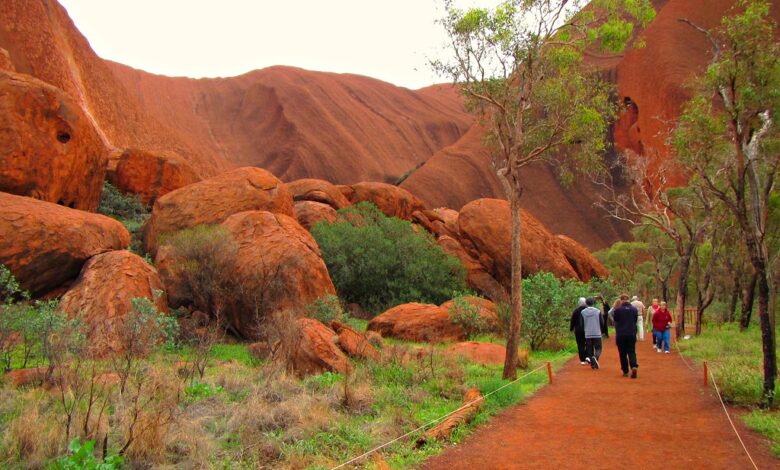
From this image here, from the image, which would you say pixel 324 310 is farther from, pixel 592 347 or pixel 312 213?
pixel 312 213

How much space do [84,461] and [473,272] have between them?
75.7 ft

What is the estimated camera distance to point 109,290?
1317cm

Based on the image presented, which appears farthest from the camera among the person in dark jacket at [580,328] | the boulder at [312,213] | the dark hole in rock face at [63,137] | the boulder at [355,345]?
the boulder at [312,213]

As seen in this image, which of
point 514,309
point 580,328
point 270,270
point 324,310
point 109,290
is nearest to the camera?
point 514,309

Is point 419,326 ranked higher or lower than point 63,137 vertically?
lower

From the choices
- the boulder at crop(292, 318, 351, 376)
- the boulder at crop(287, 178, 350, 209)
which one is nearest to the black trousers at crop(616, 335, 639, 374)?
the boulder at crop(292, 318, 351, 376)

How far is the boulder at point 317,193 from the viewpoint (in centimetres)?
3120

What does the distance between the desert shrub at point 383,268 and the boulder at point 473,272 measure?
216cm

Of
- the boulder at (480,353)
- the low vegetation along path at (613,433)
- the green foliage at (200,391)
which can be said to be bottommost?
the low vegetation along path at (613,433)

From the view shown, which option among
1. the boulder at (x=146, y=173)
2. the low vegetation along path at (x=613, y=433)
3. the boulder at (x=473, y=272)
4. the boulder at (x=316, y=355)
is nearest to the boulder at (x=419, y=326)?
the boulder at (x=316, y=355)

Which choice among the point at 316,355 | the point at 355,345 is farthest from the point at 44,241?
the point at 355,345

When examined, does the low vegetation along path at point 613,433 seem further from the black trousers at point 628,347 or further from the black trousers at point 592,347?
the black trousers at point 592,347

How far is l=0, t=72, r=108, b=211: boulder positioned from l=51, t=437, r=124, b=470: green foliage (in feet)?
45.1

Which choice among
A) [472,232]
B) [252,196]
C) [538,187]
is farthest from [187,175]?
[538,187]
